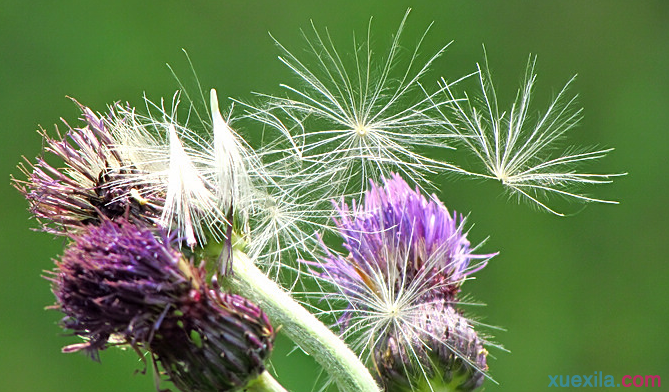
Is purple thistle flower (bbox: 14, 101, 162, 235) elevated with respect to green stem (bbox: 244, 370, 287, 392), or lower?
elevated

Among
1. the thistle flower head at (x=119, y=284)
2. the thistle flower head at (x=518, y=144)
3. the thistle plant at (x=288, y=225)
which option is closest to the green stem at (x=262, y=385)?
the thistle plant at (x=288, y=225)

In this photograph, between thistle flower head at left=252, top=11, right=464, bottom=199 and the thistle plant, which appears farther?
thistle flower head at left=252, top=11, right=464, bottom=199

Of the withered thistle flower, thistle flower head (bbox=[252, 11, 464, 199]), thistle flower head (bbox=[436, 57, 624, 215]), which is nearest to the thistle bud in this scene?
the withered thistle flower

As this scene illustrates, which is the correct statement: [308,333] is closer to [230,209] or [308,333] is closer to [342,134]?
[230,209]

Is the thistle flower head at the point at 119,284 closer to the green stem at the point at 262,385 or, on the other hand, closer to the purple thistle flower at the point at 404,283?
the green stem at the point at 262,385

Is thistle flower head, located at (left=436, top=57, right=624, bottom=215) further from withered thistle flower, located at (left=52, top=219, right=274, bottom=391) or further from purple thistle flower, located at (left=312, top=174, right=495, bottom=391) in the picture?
withered thistle flower, located at (left=52, top=219, right=274, bottom=391)

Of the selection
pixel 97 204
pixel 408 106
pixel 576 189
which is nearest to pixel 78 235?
pixel 97 204

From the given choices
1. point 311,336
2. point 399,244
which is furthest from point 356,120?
point 311,336
